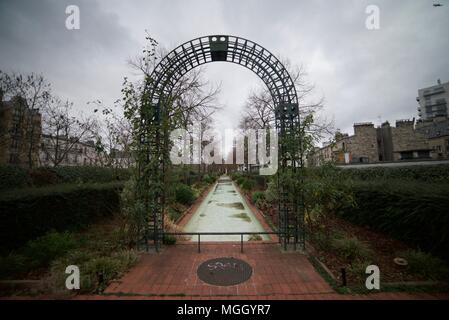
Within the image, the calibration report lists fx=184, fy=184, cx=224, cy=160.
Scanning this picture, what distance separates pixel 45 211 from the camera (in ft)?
16.8

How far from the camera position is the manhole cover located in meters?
3.47

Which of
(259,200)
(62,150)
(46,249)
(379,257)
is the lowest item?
(379,257)

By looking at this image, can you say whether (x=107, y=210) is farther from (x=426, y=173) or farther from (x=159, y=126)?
(x=426, y=173)

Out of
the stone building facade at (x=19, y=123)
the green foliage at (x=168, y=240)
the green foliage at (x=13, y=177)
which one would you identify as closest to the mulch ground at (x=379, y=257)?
the green foliage at (x=168, y=240)

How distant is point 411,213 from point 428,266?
120 centimetres

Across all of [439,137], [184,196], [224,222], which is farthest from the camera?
[439,137]

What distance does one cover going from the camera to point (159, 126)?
4.89 m

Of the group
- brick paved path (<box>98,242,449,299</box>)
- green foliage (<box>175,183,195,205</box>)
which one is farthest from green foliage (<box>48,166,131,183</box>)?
brick paved path (<box>98,242,449,299</box>)

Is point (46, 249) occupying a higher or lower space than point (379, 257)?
higher

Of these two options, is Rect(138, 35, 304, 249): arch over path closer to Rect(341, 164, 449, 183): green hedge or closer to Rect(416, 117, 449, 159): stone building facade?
Rect(341, 164, 449, 183): green hedge

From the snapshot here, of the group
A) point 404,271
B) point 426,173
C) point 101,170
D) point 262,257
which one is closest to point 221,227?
point 262,257

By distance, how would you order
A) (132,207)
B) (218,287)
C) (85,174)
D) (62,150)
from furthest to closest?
(62,150)
(85,174)
(132,207)
(218,287)

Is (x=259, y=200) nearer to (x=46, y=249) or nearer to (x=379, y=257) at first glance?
(x=379, y=257)

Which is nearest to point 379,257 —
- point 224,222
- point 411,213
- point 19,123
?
point 411,213
